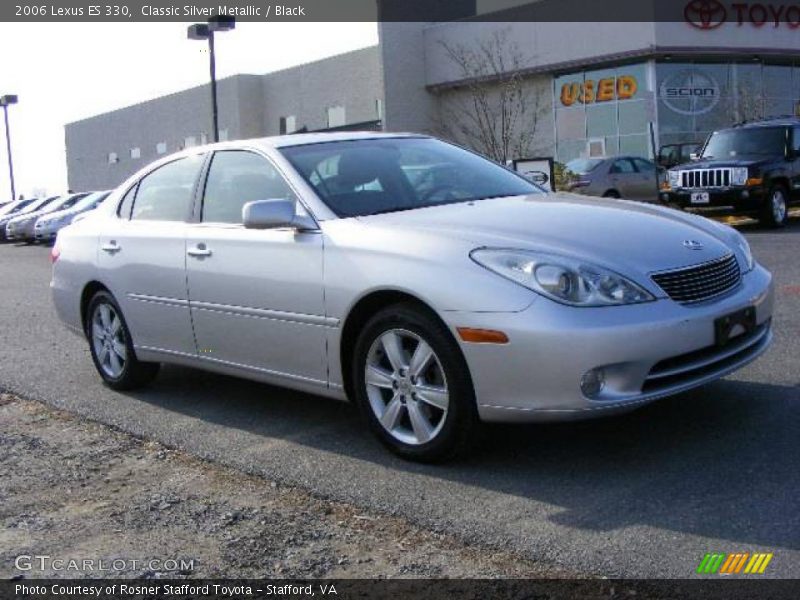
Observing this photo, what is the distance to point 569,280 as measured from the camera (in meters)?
4.14

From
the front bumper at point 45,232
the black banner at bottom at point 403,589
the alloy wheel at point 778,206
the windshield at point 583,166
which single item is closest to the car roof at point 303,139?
the black banner at bottom at point 403,589

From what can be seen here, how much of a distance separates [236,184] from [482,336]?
2.14 metres

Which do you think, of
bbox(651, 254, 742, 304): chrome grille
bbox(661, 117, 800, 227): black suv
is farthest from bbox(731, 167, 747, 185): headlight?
bbox(651, 254, 742, 304): chrome grille

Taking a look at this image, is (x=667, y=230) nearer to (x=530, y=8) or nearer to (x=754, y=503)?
(x=754, y=503)

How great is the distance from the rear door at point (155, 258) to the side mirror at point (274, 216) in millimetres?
955

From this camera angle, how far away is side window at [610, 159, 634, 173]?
2134 centimetres

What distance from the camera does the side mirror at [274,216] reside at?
16.0 ft

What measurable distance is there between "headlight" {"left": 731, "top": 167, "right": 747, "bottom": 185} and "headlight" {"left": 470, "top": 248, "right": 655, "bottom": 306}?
1251cm

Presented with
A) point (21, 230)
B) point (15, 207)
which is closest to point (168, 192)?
point (21, 230)

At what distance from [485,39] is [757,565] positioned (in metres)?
35.0

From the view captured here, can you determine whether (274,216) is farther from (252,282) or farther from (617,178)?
(617,178)

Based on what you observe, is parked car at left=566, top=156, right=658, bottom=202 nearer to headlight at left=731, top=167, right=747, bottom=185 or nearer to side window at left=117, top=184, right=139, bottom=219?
headlight at left=731, top=167, right=747, bottom=185

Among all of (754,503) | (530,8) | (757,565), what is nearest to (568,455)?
(754,503)

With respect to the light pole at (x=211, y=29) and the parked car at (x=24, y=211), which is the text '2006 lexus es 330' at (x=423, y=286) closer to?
the light pole at (x=211, y=29)
